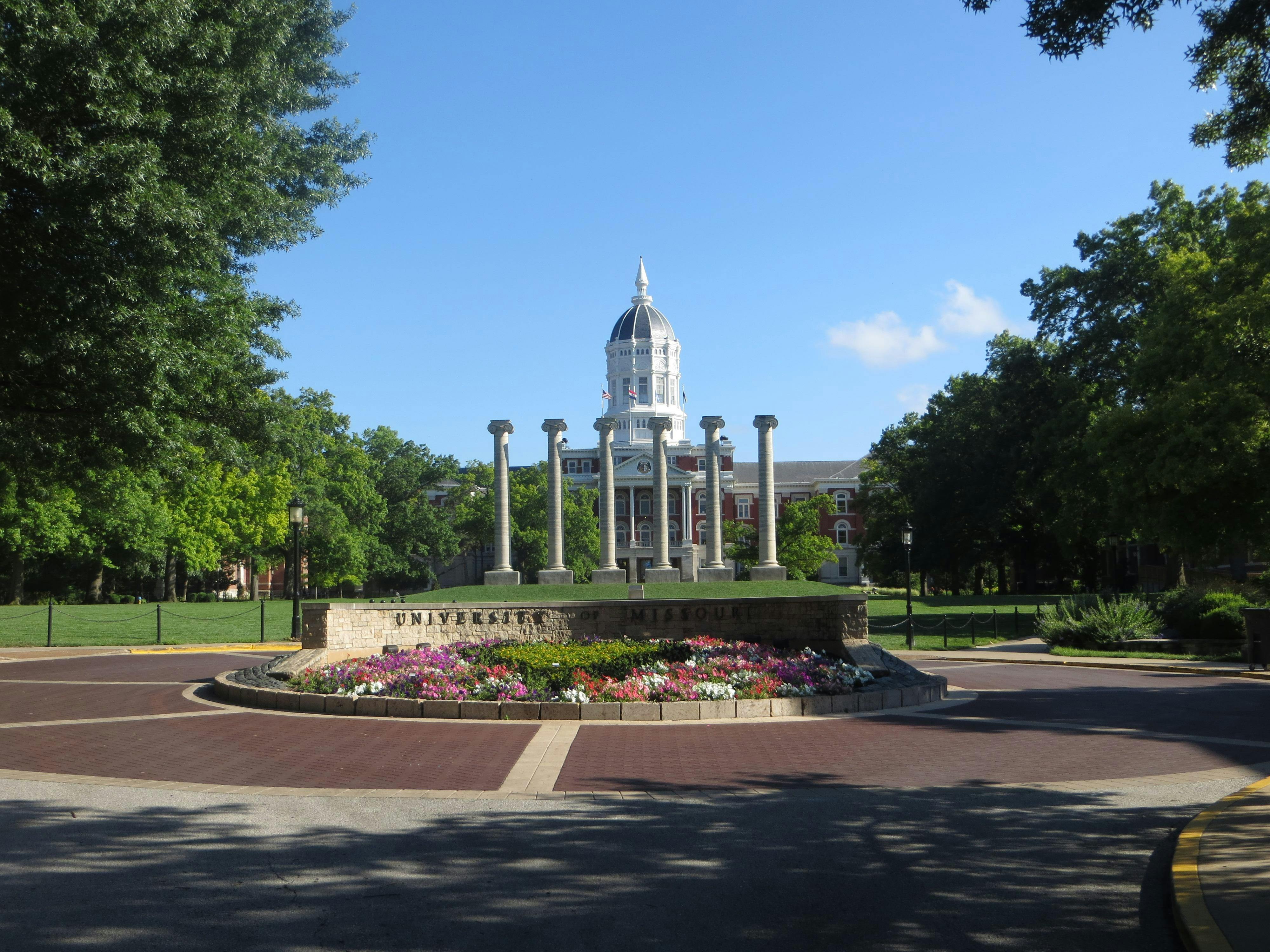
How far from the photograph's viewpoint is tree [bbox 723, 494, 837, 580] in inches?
3410

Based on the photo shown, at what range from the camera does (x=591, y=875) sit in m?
6.62

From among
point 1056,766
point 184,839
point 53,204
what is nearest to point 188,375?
point 53,204

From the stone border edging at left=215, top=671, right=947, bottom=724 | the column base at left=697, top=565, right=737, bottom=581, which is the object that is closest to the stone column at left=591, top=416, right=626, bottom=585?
the column base at left=697, top=565, right=737, bottom=581

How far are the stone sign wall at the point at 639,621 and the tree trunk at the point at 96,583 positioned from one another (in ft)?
164

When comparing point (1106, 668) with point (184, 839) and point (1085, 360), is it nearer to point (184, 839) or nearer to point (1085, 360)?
point (184, 839)

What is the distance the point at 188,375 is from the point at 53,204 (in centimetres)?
334

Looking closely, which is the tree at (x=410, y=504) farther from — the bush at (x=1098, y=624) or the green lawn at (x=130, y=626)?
the bush at (x=1098, y=624)

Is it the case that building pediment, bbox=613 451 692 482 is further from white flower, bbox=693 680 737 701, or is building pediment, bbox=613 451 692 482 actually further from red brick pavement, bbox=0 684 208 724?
white flower, bbox=693 680 737 701

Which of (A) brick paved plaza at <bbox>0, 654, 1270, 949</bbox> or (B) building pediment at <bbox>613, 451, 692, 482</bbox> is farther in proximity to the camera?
(B) building pediment at <bbox>613, 451, 692, 482</bbox>

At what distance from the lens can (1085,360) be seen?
45.4 meters

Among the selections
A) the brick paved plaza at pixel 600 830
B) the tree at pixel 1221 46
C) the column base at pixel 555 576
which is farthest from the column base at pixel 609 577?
the tree at pixel 1221 46

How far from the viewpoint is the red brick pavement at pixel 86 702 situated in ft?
46.9

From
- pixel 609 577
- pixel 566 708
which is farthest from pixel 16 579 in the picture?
pixel 566 708

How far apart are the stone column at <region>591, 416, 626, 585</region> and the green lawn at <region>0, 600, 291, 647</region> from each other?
1964 centimetres
